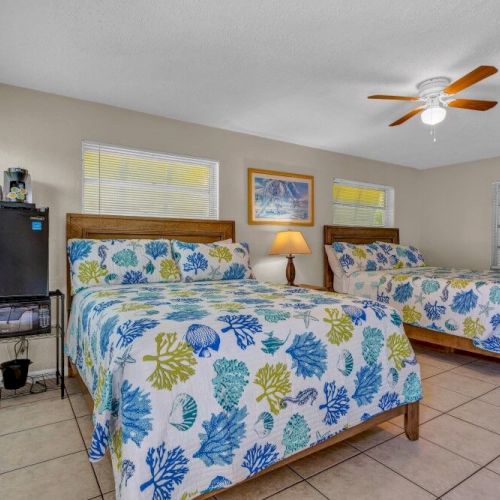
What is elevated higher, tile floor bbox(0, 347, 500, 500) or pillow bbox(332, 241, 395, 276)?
pillow bbox(332, 241, 395, 276)

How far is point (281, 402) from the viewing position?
1.51 meters

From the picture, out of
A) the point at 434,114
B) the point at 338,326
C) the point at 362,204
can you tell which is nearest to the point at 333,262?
the point at 362,204

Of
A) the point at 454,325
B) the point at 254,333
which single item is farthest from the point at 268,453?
the point at 454,325

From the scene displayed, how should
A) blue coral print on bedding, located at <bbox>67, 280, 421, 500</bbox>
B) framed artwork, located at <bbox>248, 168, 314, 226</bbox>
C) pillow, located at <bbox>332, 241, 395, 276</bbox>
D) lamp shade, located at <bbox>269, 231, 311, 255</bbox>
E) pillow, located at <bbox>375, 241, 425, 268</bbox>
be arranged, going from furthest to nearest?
1. pillow, located at <bbox>375, 241, 425, 268</bbox>
2. pillow, located at <bbox>332, 241, 395, 276</bbox>
3. framed artwork, located at <bbox>248, 168, 314, 226</bbox>
4. lamp shade, located at <bbox>269, 231, 311, 255</bbox>
5. blue coral print on bedding, located at <bbox>67, 280, 421, 500</bbox>

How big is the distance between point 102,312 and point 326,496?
1306mm

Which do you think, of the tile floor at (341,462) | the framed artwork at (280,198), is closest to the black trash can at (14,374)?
the tile floor at (341,462)

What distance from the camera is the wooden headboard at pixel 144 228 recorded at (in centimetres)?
306

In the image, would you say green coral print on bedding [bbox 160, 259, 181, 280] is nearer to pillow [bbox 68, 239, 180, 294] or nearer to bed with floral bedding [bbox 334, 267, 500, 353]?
pillow [bbox 68, 239, 180, 294]

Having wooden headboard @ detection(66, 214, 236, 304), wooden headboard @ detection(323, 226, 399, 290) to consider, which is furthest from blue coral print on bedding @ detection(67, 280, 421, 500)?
wooden headboard @ detection(323, 226, 399, 290)

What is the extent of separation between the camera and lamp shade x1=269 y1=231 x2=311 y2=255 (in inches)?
153

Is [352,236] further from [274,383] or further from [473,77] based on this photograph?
[274,383]

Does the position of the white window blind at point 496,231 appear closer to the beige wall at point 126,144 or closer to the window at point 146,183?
the beige wall at point 126,144

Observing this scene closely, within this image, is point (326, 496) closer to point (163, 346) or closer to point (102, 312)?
point (163, 346)

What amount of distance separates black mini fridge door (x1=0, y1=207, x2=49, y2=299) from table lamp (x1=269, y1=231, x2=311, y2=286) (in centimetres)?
224
